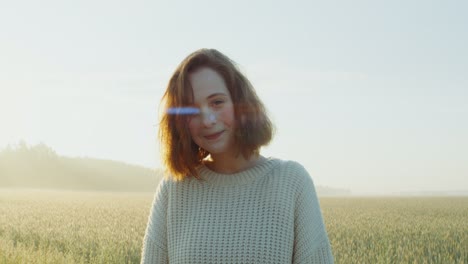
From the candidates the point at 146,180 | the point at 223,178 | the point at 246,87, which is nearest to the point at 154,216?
the point at 223,178

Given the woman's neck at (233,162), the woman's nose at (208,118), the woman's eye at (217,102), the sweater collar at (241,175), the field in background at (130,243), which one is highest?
the woman's eye at (217,102)

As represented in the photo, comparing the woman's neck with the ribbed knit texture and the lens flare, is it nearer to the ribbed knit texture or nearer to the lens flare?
the ribbed knit texture

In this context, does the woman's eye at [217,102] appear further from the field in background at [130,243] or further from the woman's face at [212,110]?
the field in background at [130,243]

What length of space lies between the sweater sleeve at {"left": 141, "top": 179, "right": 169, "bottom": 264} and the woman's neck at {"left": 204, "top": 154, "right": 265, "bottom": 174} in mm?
346

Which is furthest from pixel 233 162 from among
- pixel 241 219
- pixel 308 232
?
pixel 308 232

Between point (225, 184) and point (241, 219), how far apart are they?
21 cm

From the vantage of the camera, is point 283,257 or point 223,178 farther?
point 223,178

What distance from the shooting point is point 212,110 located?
8.63 ft

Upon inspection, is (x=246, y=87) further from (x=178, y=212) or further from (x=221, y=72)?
(x=178, y=212)

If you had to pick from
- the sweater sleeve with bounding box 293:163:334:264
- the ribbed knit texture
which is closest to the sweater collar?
the ribbed knit texture

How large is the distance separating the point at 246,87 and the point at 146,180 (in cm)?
7645

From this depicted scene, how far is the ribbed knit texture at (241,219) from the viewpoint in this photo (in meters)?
2.67

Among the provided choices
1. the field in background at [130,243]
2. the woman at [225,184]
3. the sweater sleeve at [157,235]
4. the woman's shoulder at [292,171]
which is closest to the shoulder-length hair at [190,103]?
the woman at [225,184]

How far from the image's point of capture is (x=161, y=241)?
9.65ft
